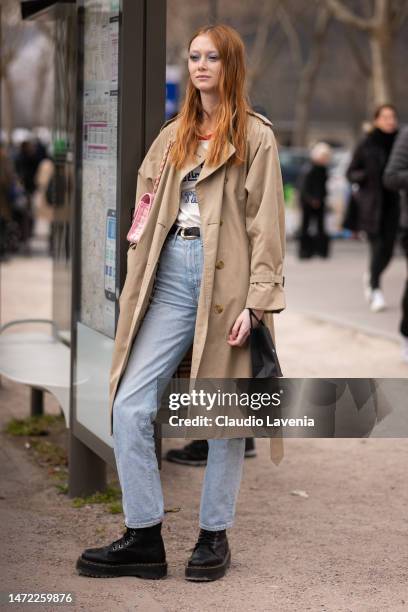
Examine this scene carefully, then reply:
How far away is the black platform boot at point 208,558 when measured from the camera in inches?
182

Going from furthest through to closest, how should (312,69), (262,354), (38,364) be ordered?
1. (312,69)
2. (38,364)
3. (262,354)

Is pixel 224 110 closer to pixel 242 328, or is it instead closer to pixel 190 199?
pixel 190 199

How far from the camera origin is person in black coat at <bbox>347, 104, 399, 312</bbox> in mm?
11844

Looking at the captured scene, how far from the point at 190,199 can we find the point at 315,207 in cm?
1454

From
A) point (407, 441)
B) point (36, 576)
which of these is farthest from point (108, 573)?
point (407, 441)

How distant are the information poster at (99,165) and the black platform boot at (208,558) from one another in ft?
3.32

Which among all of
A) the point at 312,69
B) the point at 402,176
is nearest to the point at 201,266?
the point at 402,176

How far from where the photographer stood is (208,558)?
4.63 metres

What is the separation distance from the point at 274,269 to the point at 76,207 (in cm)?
163

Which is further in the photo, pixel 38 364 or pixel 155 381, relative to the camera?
pixel 38 364

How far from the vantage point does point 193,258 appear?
4.42 m

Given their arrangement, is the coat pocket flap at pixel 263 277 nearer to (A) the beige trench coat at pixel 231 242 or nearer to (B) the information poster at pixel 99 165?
(A) the beige trench coat at pixel 231 242

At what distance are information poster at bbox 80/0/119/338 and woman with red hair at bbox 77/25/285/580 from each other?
66cm

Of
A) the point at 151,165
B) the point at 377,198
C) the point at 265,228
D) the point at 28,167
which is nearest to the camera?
the point at 265,228
